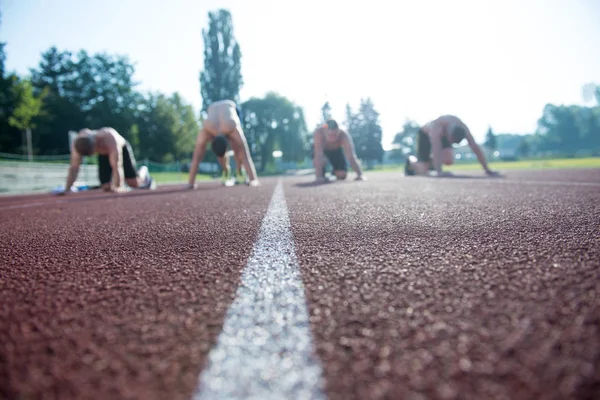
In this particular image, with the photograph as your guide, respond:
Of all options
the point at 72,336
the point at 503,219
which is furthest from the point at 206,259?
the point at 503,219

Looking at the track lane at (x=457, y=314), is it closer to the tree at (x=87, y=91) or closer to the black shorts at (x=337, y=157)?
the black shorts at (x=337, y=157)

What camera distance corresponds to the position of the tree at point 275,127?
47.0m

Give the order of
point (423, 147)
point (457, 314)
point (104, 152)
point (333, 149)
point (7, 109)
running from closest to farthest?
1. point (457, 314)
2. point (104, 152)
3. point (333, 149)
4. point (423, 147)
5. point (7, 109)

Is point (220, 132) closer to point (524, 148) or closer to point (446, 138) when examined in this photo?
point (446, 138)

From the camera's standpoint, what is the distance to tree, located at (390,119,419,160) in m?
76.4

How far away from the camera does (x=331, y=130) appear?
38.0 feet

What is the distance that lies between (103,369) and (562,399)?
2.80ft

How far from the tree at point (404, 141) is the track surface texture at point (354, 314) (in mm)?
78900

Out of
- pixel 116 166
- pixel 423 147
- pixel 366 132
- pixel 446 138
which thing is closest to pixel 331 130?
pixel 446 138

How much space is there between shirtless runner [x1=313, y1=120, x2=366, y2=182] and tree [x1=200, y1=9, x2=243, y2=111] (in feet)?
88.2

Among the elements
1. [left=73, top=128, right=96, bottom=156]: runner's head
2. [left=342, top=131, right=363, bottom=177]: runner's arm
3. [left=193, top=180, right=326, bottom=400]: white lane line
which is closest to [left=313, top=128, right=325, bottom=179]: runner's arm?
[left=342, top=131, right=363, bottom=177]: runner's arm

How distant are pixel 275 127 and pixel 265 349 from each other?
1916 inches

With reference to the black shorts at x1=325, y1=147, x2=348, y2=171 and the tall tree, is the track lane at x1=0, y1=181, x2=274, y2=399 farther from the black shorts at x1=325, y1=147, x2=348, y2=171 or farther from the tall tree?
the tall tree

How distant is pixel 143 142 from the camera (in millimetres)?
42156
